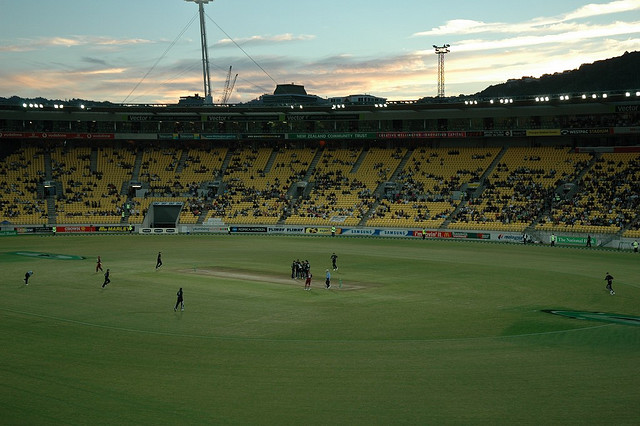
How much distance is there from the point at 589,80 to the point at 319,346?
16496 centimetres

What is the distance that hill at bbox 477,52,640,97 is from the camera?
158875 mm

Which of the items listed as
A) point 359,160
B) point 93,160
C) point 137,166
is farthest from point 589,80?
point 93,160

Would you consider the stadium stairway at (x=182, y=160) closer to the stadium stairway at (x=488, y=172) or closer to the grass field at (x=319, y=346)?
the stadium stairway at (x=488, y=172)

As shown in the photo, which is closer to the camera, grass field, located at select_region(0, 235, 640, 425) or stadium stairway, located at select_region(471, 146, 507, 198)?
grass field, located at select_region(0, 235, 640, 425)

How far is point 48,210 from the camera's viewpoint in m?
81.7

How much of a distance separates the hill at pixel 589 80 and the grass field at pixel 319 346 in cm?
12846

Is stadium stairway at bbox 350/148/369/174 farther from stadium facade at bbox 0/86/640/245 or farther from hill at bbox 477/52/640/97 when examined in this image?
hill at bbox 477/52/640/97

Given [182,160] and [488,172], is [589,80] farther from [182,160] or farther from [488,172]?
[182,160]

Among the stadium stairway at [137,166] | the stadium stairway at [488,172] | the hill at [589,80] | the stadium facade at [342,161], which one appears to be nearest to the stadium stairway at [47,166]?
the stadium facade at [342,161]

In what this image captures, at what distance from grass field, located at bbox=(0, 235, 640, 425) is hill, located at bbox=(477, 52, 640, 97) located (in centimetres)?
12846

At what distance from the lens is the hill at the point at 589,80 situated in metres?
159

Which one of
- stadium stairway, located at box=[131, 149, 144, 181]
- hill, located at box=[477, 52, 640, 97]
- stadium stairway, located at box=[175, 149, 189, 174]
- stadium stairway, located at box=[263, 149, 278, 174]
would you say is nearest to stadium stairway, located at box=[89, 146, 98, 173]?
stadium stairway, located at box=[131, 149, 144, 181]

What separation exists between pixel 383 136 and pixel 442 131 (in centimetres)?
850

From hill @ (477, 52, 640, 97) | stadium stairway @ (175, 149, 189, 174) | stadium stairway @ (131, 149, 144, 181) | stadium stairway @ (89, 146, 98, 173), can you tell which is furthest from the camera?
hill @ (477, 52, 640, 97)
